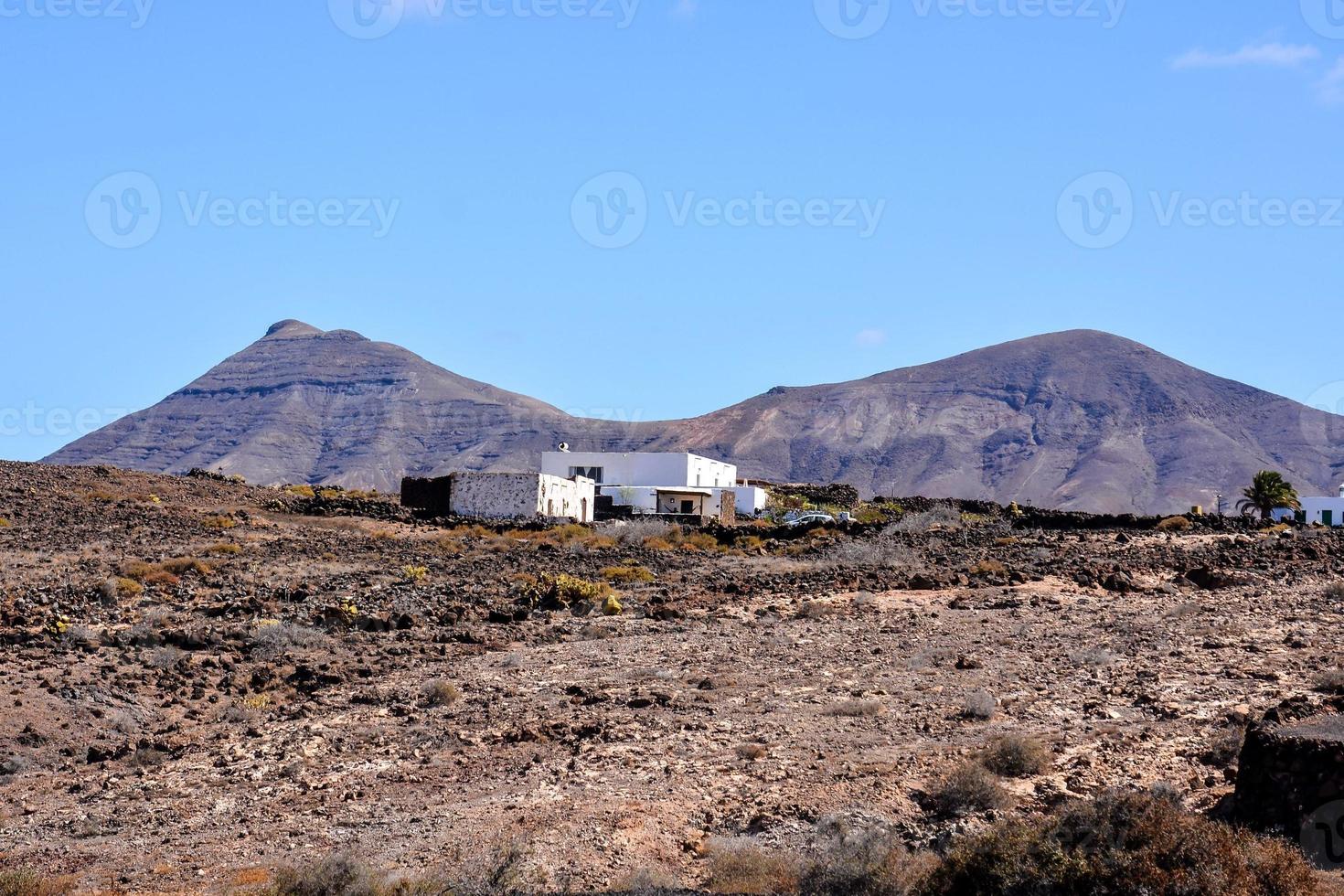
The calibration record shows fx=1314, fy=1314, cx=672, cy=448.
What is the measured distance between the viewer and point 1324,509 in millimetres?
68438

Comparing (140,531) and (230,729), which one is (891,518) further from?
(230,729)

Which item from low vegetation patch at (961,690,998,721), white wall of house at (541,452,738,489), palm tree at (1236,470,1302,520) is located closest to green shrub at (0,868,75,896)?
low vegetation patch at (961,690,998,721)

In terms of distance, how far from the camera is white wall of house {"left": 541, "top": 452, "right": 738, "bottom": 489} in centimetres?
7569

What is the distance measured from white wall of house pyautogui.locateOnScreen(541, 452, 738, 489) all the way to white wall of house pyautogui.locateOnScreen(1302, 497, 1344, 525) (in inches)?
1276

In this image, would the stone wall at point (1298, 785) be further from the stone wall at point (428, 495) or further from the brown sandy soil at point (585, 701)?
the stone wall at point (428, 495)

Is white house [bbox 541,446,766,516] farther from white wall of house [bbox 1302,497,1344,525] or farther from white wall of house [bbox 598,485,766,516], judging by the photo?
white wall of house [bbox 1302,497,1344,525]

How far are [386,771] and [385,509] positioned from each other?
3756 cm

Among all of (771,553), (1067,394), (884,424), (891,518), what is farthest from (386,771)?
(1067,394)

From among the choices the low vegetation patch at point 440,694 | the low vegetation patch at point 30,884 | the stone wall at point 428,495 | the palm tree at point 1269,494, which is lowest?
the low vegetation patch at point 30,884

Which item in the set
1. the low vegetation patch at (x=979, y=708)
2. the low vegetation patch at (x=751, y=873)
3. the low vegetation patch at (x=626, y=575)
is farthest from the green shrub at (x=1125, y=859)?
the low vegetation patch at (x=626, y=575)

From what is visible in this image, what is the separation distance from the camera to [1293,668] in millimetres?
16281

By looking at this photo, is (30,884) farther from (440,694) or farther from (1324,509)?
(1324,509)

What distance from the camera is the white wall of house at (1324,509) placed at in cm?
6725

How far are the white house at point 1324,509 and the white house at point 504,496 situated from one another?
38480 mm
